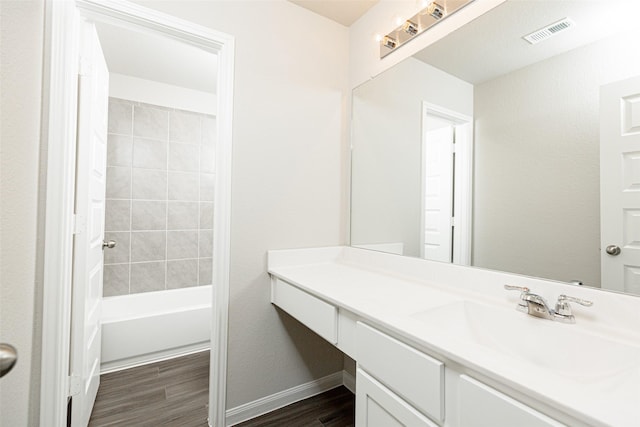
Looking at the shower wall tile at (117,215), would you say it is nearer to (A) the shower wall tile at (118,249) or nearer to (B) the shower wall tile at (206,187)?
(A) the shower wall tile at (118,249)

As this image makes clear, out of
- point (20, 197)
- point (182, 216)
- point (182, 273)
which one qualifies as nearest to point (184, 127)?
point (182, 216)

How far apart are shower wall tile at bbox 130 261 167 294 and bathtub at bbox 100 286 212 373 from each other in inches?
2.9

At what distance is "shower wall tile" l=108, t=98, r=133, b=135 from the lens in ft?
8.45

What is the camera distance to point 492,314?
0.97 metres

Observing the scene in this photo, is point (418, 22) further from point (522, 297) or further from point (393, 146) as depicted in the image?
point (522, 297)

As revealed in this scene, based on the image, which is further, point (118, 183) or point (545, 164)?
point (118, 183)

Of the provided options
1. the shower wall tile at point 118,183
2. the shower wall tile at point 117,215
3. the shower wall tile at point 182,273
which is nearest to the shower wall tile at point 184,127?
the shower wall tile at point 118,183

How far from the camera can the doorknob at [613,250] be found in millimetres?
850

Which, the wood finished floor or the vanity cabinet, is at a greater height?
the vanity cabinet

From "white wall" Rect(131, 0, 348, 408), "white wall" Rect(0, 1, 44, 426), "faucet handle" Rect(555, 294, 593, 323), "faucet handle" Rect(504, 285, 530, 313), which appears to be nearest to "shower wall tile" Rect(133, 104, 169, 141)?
"white wall" Rect(131, 0, 348, 408)

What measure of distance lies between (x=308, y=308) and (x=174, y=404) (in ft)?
3.73

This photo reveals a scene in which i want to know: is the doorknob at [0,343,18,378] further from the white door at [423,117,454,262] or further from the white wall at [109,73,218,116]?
the white wall at [109,73,218,116]

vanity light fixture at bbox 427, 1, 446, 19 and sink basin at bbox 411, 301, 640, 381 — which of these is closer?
sink basin at bbox 411, 301, 640, 381

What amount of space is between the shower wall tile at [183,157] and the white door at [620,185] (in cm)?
304
